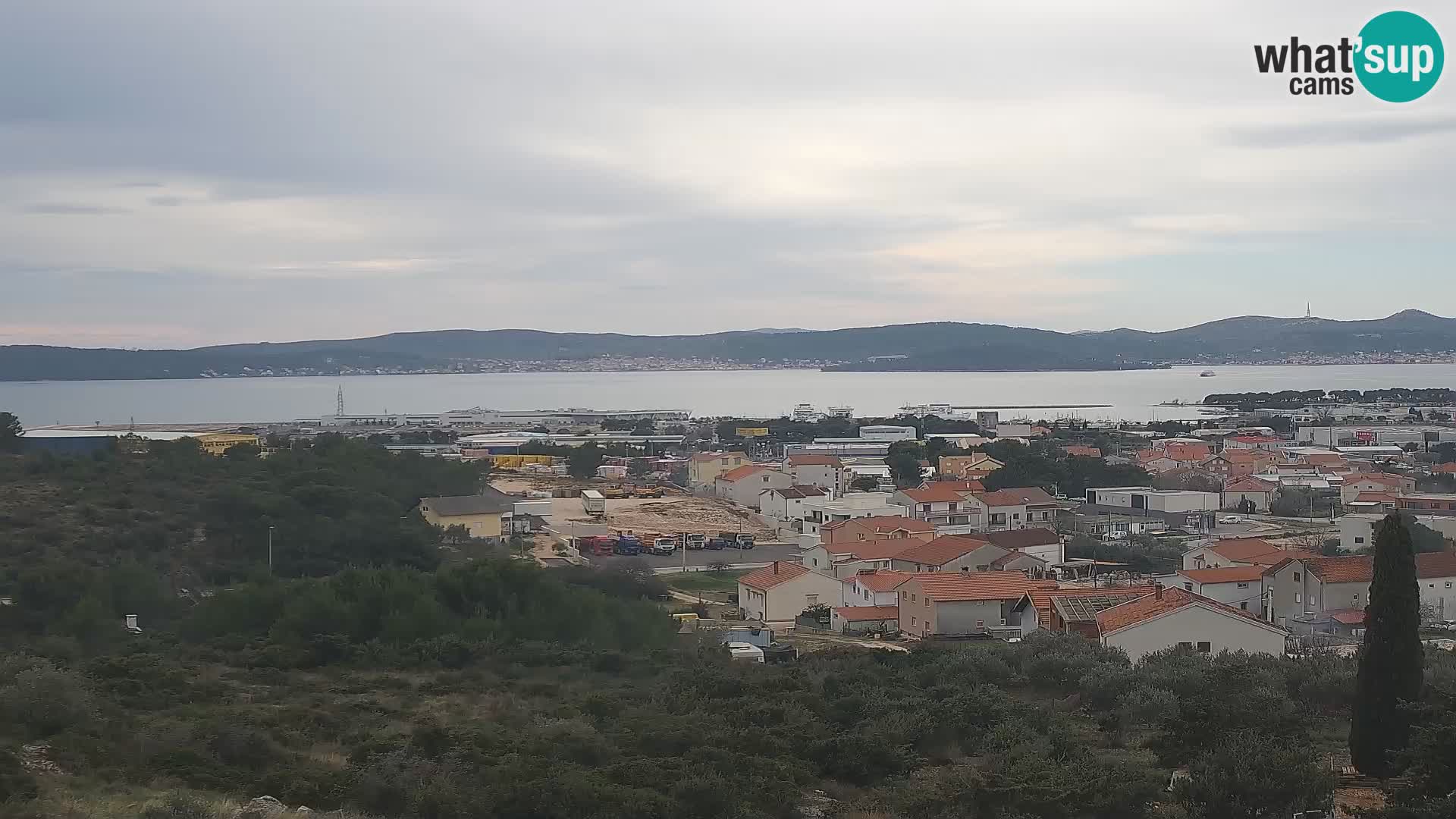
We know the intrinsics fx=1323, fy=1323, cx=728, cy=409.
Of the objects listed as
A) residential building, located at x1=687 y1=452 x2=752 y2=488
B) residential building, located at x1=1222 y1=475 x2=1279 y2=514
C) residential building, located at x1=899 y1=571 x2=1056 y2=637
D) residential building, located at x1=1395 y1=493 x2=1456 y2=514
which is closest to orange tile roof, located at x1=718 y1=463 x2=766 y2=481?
residential building, located at x1=687 y1=452 x2=752 y2=488

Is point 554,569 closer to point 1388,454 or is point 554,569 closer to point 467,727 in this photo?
point 467,727

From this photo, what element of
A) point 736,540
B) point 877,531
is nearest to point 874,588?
point 877,531

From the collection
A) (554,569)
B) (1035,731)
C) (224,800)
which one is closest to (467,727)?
(224,800)

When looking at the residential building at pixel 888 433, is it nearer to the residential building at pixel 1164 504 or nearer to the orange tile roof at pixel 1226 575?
the residential building at pixel 1164 504

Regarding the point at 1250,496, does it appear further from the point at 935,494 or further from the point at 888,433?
the point at 888,433

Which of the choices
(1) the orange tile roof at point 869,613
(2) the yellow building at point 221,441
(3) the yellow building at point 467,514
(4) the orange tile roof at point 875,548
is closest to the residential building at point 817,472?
(3) the yellow building at point 467,514

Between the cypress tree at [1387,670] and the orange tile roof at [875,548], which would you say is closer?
the cypress tree at [1387,670]

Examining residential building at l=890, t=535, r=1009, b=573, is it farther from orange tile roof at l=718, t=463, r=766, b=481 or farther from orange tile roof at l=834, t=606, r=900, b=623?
orange tile roof at l=718, t=463, r=766, b=481
